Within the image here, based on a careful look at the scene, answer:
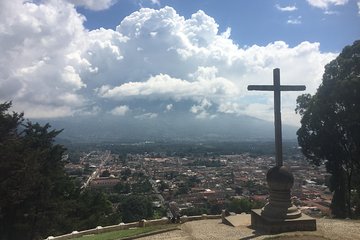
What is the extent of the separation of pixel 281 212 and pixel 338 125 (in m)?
8.09

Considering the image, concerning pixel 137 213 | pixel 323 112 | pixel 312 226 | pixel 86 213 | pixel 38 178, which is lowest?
pixel 137 213

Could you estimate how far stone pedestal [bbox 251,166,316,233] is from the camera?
12375mm

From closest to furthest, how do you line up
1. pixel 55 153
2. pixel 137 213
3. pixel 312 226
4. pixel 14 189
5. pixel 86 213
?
1. pixel 312 226
2. pixel 14 189
3. pixel 55 153
4. pixel 86 213
5. pixel 137 213

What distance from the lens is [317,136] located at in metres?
19.9

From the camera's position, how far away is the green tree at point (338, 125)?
1820cm

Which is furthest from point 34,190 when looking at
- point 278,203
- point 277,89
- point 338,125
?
point 338,125

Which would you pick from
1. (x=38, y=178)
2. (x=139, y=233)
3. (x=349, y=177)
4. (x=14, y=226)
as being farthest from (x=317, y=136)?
(x=14, y=226)

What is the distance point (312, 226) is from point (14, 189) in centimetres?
1116

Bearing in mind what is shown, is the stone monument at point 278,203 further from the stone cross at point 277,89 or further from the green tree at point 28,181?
the green tree at point 28,181

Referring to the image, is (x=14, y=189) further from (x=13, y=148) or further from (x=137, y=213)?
(x=137, y=213)

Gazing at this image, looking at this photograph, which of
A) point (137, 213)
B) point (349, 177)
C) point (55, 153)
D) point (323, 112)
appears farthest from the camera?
point (137, 213)

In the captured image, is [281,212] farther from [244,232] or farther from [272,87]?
[272,87]

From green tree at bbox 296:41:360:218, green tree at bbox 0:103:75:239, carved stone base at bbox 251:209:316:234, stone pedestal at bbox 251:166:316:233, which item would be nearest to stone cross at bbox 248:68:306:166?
stone pedestal at bbox 251:166:316:233

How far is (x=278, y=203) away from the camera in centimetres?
1309
